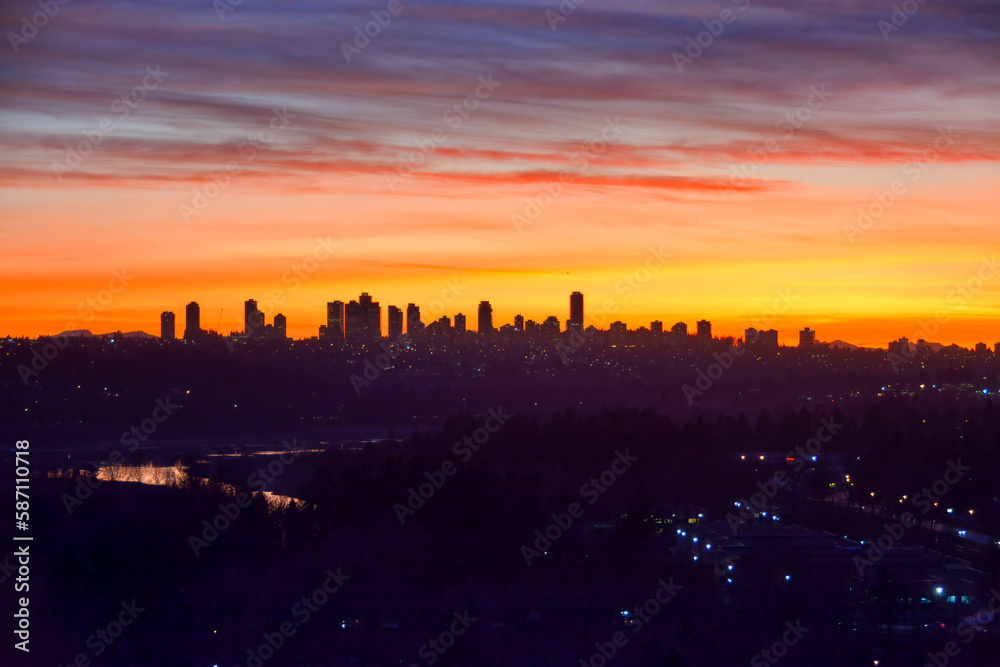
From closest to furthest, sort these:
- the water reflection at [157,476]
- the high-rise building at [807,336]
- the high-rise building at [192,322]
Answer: the water reflection at [157,476], the high-rise building at [192,322], the high-rise building at [807,336]

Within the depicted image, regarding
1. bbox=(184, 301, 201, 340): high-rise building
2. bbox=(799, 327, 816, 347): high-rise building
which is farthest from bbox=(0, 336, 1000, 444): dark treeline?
bbox=(799, 327, 816, 347): high-rise building

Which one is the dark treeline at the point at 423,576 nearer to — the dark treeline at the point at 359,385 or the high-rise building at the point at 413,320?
the dark treeline at the point at 359,385

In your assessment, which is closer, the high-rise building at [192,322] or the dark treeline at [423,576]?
the dark treeline at [423,576]

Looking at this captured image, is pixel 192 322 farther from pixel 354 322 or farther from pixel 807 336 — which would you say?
pixel 807 336

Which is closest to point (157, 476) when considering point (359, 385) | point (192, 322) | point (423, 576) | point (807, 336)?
point (423, 576)

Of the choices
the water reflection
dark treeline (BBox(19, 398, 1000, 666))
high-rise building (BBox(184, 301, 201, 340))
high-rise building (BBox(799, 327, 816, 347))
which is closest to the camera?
dark treeline (BBox(19, 398, 1000, 666))

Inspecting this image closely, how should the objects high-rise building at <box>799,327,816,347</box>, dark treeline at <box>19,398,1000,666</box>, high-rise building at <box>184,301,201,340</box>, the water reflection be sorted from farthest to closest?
high-rise building at <box>799,327,816,347</box> → high-rise building at <box>184,301,201,340</box> → the water reflection → dark treeline at <box>19,398,1000,666</box>

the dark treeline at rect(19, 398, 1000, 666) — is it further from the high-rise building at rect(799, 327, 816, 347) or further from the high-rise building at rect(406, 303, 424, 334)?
the high-rise building at rect(799, 327, 816, 347)

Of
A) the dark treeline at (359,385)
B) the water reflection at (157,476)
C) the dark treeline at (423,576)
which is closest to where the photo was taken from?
the dark treeline at (423,576)

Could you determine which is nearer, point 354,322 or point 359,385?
point 359,385

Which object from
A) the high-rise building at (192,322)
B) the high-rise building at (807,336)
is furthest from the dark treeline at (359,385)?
the high-rise building at (807,336)

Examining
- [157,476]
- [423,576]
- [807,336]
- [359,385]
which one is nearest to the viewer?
[423,576]
